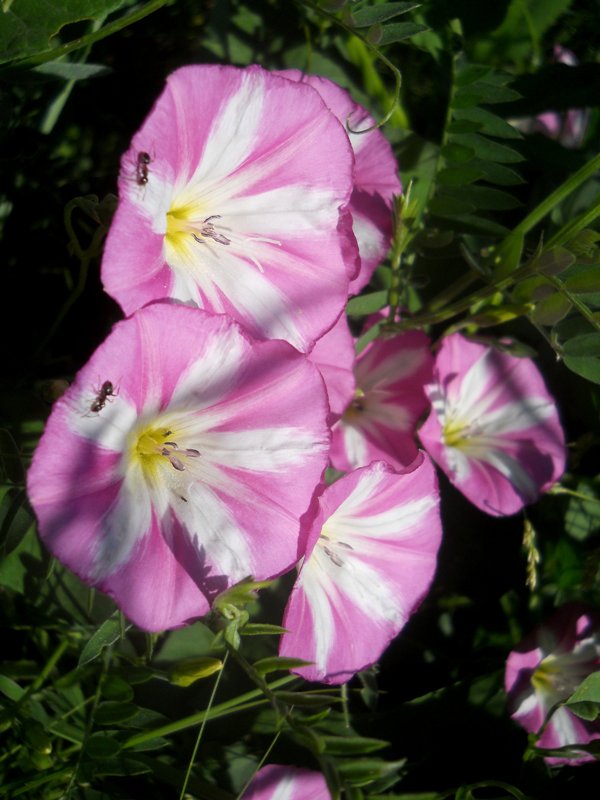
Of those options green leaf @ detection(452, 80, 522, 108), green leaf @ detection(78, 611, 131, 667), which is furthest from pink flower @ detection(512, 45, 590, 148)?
green leaf @ detection(78, 611, 131, 667)

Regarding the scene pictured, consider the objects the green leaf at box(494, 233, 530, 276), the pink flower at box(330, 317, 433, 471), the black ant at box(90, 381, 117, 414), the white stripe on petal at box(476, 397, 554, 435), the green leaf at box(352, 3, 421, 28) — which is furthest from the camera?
the white stripe on petal at box(476, 397, 554, 435)

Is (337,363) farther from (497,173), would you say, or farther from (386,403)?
(497,173)

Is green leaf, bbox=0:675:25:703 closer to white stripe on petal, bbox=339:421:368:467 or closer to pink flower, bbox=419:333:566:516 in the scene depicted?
white stripe on petal, bbox=339:421:368:467

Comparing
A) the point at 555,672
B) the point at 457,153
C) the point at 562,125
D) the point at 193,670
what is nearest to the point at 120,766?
the point at 193,670

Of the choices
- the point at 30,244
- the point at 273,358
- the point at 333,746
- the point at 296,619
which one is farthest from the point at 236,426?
the point at 30,244

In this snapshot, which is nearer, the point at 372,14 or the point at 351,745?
the point at 351,745

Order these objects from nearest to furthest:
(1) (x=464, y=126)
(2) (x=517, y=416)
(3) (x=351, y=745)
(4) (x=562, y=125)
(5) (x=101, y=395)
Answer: (5) (x=101, y=395) < (3) (x=351, y=745) < (1) (x=464, y=126) < (2) (x=517, y=416) < (4) (x=562, y=125)
